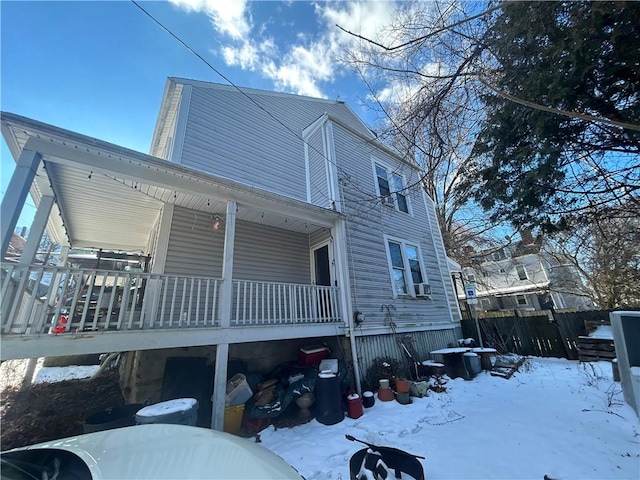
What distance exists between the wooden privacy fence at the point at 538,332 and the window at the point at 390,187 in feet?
18.0

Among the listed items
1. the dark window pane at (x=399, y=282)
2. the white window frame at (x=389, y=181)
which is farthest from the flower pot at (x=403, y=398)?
the white window frame at (x=389, y=181)

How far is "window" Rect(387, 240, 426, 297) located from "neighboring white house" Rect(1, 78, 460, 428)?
2.6 inches

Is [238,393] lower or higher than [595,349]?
higher

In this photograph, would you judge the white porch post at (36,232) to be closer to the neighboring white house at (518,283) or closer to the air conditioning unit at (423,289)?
the air conditioning unit at (423,289)

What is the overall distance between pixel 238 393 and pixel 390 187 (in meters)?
8.30

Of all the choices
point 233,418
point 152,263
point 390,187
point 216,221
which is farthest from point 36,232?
point 390,187

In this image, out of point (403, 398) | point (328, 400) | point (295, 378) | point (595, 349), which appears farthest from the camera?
point (595, 349)

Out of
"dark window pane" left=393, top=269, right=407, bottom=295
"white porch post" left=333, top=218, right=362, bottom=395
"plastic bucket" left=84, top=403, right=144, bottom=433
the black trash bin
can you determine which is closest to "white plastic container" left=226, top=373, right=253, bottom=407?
the black trash bin

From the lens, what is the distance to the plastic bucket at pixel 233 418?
4.42 m

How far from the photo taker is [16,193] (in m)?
3.31

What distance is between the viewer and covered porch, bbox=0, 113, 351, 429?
341 centimetres

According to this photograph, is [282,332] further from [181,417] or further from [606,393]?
[606,393]

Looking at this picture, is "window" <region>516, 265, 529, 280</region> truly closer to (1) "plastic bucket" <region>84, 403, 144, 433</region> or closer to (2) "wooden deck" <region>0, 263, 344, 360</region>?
(2) "wooden deck" <region>0, 263, 344, 360</region>

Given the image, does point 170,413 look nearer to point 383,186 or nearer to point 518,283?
point 383,186
